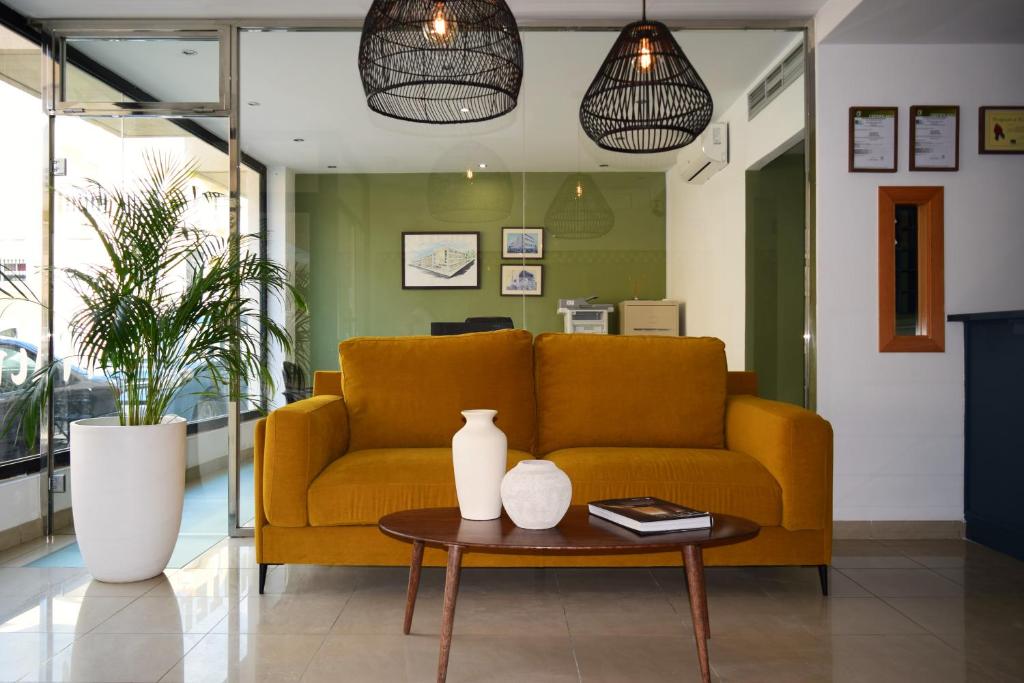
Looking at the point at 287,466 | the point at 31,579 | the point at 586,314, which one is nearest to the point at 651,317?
the point at 586,314

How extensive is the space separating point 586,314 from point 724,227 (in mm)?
Result: 816

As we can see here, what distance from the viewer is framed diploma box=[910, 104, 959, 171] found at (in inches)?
153

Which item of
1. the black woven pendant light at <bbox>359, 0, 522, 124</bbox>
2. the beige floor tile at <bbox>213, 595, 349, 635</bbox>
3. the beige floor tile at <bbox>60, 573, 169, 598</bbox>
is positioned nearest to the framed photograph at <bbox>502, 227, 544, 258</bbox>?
the black woven pendant light at <bbox>359, 0, 522, 124</bbox>

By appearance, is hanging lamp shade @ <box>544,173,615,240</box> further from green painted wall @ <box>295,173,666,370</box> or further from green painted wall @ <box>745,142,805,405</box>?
green painted wall @ <box>745,142,805,405</box>

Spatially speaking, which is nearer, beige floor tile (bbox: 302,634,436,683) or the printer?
beige floor tile (bbox: 302,634,436,683)

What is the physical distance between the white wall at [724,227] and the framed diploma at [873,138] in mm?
265

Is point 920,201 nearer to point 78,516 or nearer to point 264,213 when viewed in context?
point 264,213

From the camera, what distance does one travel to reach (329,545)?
2.90 metres

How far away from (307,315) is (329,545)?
56.5 inches

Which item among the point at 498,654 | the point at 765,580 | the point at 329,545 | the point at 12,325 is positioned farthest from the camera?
the point at 12,325

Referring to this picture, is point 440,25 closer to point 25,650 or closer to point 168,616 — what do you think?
point 168,616

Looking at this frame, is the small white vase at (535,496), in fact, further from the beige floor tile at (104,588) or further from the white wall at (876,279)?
the white wall at (876,279)

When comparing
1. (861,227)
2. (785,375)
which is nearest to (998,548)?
(785,375)

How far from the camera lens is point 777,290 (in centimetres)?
403
